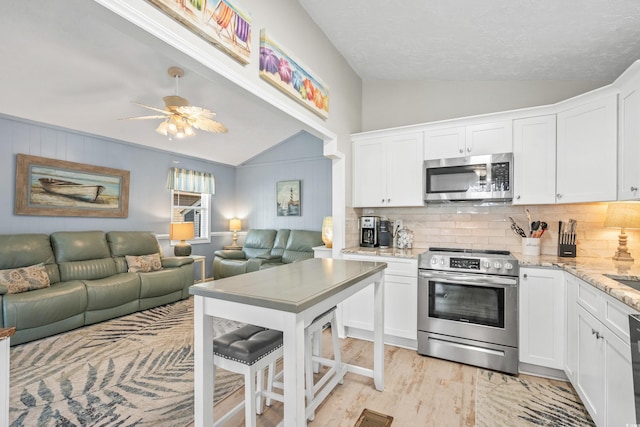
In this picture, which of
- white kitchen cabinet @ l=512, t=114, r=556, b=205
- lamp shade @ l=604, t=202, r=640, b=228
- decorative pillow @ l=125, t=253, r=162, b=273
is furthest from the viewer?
decorative pillow @ l=125, t=253, r=162, b=273

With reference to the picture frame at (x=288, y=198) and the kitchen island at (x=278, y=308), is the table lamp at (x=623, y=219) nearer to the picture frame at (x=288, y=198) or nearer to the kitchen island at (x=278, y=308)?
the kitchen island at (x=278, y=308)

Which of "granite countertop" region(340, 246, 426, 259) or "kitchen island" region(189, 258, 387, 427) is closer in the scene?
"kitchen island" region(189, 258, 387, 427)

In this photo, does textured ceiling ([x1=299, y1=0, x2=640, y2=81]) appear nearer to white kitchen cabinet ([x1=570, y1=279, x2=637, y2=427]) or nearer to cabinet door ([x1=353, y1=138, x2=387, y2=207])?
cabinet door ([x1=353, y1=138, x2=387, y2=207])

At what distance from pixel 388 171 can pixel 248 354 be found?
8.27 ft

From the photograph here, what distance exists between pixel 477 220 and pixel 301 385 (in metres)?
2.72

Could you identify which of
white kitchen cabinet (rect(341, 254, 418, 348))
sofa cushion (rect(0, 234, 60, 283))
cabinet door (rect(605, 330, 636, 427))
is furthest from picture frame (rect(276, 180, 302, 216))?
cabinet door (rect(605, 330, 636, 427))

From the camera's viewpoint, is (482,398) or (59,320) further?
(59,320)

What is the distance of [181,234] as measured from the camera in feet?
16.5

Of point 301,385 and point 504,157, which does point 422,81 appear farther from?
point 301,385

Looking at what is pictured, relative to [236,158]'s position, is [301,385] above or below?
below

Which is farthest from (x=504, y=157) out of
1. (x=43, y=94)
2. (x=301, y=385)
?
(x=43, y=94)

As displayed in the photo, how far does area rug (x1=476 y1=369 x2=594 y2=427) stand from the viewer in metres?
1.91

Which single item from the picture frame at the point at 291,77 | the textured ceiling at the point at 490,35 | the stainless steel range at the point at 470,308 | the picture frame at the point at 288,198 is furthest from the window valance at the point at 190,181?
the stainless steel range at the point at 470,308

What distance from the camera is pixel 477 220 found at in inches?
127
